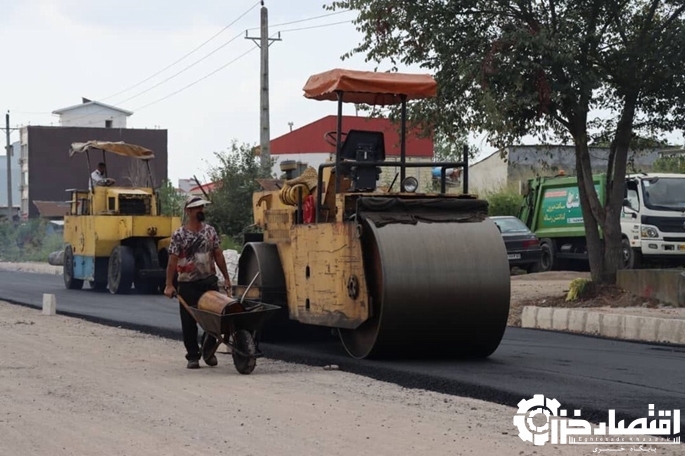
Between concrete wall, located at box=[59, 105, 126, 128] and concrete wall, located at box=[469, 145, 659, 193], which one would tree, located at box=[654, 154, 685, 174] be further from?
concrete wall, located at box=[59, 105, 126, 128]

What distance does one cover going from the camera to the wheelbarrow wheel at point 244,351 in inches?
420

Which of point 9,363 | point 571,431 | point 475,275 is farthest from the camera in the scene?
point 9,363

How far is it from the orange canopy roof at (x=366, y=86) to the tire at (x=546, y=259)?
17210mm

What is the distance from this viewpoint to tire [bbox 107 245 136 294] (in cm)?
2366

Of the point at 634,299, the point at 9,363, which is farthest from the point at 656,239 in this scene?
the point at 9,363

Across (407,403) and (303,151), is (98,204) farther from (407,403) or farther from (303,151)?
(303,151)

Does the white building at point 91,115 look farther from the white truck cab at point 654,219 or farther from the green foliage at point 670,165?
the white truck cab at point 654,219

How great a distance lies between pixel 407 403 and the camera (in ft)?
29.0

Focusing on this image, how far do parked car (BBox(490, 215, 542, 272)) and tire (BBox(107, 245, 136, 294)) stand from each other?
8451 millimetres

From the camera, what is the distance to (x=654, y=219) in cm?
2433

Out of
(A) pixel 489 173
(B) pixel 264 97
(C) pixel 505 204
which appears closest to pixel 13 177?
(A) pixel 489 173

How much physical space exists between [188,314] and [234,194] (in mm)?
17662

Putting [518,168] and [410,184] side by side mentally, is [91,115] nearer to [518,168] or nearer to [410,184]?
[518,168]

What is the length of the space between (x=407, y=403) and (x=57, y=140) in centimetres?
7327
